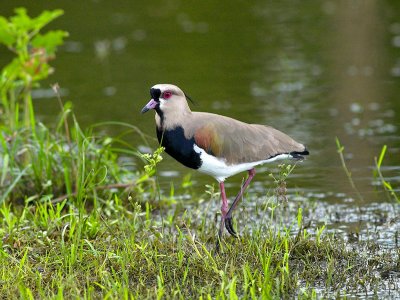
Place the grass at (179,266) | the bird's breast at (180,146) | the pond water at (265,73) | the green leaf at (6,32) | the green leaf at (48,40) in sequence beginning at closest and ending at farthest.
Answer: the grass at (179,266) < the bird's breast at (180,146) < the green leaf at (6,32) < the green leaf at (48,40) < the pond water at (265,73)

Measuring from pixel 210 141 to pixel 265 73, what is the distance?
7202 millimetres

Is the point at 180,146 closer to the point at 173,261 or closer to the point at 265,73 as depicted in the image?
the point at 173,261

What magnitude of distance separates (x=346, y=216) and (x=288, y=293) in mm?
2128

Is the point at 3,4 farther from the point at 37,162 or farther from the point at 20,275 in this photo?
the point at 20,275

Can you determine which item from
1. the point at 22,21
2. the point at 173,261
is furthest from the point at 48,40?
the point at 173,261

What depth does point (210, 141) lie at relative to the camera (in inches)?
235

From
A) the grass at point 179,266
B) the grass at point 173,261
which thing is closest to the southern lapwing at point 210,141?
the grass at point 173,261

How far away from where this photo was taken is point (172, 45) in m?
15.4

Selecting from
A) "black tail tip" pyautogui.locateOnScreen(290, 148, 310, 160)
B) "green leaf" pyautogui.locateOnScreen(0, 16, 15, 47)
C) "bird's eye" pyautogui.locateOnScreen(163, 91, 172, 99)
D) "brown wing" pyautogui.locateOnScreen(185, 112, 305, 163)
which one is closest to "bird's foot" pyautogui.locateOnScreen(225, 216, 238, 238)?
"brown wing" pyautogui.locateOnScreen(185, 112, 305, 163)

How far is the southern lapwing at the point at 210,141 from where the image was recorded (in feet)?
19.4

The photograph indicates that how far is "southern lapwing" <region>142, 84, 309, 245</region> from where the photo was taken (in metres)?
5.93

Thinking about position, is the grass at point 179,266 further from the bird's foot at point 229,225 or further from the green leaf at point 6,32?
the green leaf at point 6,32

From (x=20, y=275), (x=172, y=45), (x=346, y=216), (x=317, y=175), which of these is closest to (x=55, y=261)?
(x=20, y=275)

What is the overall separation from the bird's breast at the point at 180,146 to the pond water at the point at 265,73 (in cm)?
75
